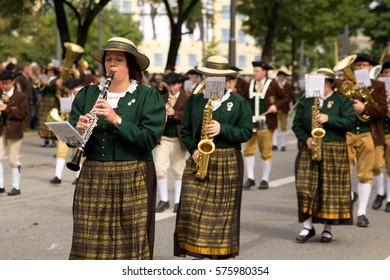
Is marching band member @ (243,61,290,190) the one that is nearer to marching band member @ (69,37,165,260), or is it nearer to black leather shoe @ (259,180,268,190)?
black leather shoe @ (259,180,268,190)

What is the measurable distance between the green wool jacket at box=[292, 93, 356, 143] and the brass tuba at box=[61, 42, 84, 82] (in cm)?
755

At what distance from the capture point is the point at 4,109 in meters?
12.4

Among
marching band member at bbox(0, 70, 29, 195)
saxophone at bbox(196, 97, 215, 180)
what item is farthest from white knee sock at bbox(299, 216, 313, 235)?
marching band member at bbox(0, 70, 29, 195)

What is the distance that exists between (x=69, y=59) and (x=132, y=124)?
1106 centimetres

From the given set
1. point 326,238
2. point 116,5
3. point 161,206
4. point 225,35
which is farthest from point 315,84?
point 225,35

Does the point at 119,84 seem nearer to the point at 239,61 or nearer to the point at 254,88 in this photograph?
the point at 254,88

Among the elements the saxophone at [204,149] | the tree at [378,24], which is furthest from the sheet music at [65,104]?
the tree at [378,24]

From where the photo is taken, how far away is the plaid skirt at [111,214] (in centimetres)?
606

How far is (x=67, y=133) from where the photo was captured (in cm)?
586

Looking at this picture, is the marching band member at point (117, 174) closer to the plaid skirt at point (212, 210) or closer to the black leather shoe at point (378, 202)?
the plaid skirt at point (212, 210)

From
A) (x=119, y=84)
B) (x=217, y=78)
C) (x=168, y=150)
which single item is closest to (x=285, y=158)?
(x=168, y=150)

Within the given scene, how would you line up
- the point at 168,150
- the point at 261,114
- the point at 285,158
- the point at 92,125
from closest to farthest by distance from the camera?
1. the point at 92,125
2. the point at 168,150
3. the point at 261,114
4. the point at 285,158

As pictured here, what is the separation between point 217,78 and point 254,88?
716 cm

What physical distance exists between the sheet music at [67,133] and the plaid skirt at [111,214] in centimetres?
29
